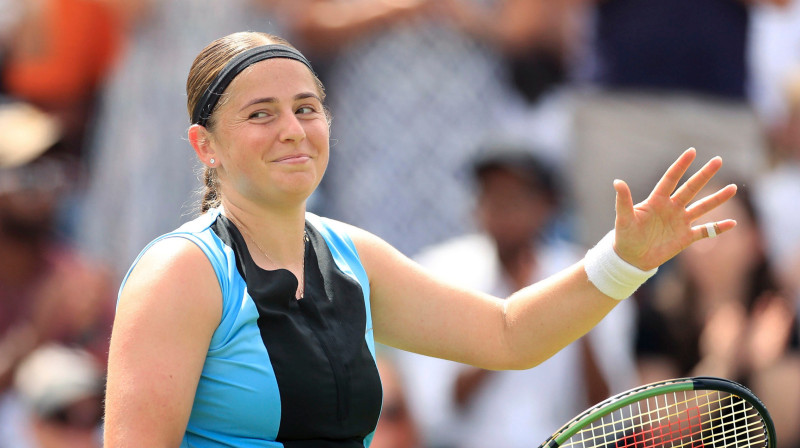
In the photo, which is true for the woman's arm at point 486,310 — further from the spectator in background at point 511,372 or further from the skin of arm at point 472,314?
the spectator in background at point 511,372

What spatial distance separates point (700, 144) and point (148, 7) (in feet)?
9.42

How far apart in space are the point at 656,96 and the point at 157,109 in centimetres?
251

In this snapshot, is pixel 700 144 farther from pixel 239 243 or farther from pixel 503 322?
pixel 239 243

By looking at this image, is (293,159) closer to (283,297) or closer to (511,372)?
(283,297)

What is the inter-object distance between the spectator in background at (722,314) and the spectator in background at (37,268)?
2.60 metres

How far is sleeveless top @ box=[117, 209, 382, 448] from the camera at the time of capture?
2.47 metres

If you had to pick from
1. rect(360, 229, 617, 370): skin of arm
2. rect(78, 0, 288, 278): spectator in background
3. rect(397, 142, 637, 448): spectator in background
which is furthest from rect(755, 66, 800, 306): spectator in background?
rect(360, 229, 617, 370): skin of arm

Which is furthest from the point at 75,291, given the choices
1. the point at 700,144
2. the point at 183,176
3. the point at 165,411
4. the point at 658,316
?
the point at 165,411

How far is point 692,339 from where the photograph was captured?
5.42 m

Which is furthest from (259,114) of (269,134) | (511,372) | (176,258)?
(511,372)

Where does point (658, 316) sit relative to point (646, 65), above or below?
below

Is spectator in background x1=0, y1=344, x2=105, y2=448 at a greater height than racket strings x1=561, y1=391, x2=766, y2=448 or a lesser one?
greater

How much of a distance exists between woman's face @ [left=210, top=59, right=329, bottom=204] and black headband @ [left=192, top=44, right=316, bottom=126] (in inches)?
0.5

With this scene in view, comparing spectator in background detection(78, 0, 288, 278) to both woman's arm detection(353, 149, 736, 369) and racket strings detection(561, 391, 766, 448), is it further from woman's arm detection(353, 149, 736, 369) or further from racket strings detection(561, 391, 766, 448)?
woman's arm detection(353, 149, 736, 369)
